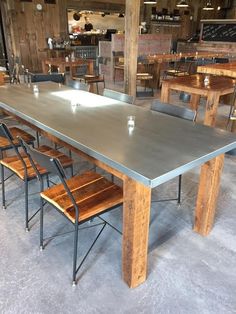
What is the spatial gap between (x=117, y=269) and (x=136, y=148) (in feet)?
2.72

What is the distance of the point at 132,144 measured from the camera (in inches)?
67.0

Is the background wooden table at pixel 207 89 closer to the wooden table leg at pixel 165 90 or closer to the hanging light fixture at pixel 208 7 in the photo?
the wooden table leg at pixel 165 90

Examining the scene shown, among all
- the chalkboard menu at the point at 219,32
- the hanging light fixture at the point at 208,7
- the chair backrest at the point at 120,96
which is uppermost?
the hanging light fixture at the point at 208,7

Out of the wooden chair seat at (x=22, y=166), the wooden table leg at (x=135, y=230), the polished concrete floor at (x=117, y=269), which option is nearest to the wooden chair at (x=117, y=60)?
the wooden chair seat at (x=22, y=166)

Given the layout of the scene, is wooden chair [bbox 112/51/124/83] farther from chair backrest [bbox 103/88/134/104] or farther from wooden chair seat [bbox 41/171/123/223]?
wooden chair seat [bbox 41/171/123/223]

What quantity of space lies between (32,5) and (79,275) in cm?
931

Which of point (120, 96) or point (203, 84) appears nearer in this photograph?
point (120, 96)

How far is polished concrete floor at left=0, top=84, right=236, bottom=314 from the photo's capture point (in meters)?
1.61

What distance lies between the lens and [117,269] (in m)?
1.85

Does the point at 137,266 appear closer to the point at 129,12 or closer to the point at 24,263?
the point at 24,263

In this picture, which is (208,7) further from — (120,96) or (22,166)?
(22,166)

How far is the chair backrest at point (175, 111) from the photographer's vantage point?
226 centimetres

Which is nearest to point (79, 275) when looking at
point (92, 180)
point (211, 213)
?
point (92, 180)

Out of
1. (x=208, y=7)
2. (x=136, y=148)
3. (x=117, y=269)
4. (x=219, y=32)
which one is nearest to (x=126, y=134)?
(x=136, y=148)
